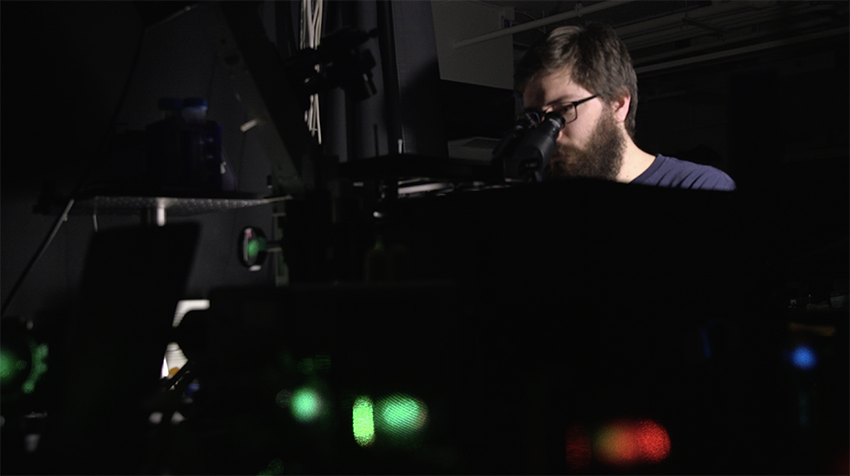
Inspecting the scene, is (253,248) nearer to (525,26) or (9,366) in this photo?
(9,366)

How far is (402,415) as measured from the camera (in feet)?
2.15

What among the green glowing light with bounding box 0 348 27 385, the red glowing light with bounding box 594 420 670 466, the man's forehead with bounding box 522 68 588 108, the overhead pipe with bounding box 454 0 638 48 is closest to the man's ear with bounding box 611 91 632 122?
the man's forehead with bounding box 522 68 588 108

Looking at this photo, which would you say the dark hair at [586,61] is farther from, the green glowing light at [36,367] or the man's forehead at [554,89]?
the green glowing light at [36,367]

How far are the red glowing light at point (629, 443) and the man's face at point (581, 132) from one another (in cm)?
115

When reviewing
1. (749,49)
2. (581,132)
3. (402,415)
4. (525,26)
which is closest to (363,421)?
(402,415)

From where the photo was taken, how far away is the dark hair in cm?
178

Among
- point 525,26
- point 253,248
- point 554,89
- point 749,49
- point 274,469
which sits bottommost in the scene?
point 274,469

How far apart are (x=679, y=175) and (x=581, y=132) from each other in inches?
11.2

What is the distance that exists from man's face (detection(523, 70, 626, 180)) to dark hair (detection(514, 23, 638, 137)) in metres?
0.02

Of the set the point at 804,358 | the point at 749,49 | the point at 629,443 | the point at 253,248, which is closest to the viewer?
the point at 629,443

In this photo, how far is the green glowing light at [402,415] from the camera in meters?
0.65

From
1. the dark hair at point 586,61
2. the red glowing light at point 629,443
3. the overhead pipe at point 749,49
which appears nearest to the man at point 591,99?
the dark hair at point 586,61

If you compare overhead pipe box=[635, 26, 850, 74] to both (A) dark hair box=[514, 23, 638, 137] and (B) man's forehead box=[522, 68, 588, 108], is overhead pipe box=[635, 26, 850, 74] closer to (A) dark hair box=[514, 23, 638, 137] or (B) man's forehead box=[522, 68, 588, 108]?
(A) dark hair box=[514, 23, 638, 137]

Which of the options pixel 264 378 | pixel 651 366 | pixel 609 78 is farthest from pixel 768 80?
pixel 609 78
